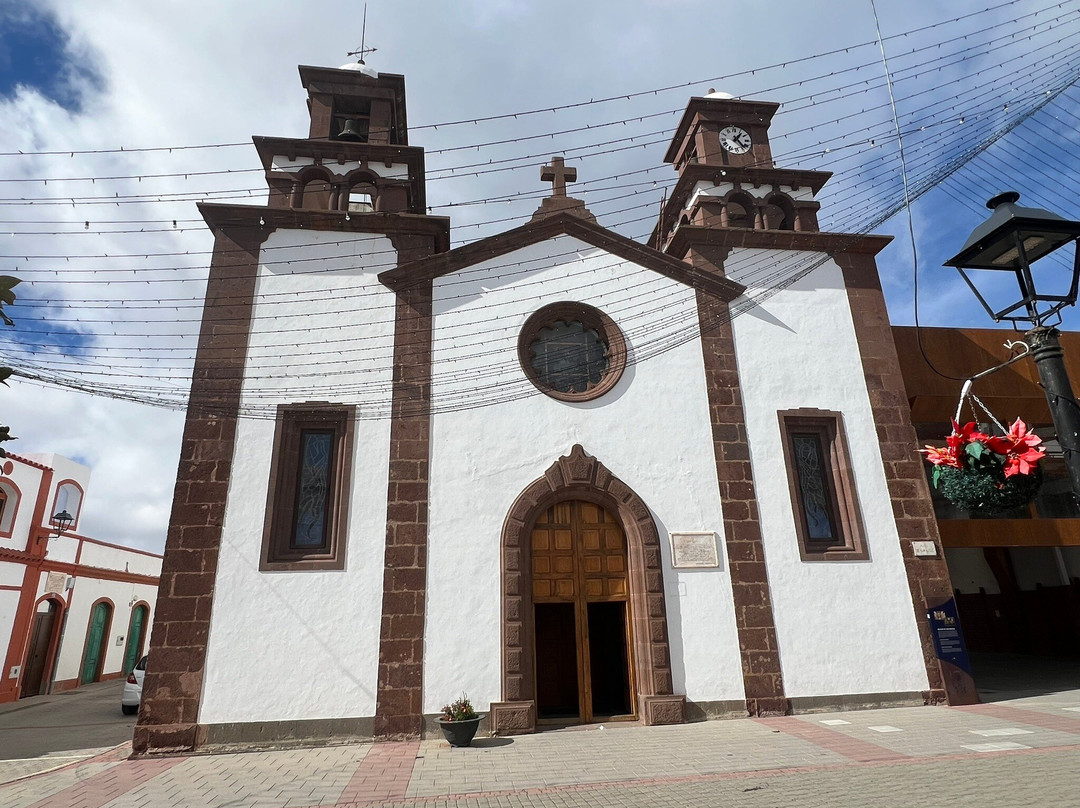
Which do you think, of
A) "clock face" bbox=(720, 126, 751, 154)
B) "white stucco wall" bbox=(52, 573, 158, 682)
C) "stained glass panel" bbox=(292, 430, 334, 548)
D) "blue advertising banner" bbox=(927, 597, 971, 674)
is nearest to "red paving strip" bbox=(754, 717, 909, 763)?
"blue advertising banner" bbox=(927, 597, 971, 674)

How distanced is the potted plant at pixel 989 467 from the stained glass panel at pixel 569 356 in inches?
285

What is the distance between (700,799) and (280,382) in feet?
26.8

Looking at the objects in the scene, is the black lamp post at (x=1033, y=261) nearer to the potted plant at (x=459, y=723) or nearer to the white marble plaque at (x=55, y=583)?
the potted plant at (x=459, y=723)

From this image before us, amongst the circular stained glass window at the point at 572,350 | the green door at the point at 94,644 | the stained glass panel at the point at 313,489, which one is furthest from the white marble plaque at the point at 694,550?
the green door at the point at 94,644

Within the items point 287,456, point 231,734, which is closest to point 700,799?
point 231,734

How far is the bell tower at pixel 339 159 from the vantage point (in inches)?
483

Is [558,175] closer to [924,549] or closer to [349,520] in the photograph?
[349,520]

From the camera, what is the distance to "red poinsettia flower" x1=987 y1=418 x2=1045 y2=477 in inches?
160

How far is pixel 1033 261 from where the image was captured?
4230 millimetres

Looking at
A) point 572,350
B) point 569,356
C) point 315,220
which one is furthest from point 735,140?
point 315,220

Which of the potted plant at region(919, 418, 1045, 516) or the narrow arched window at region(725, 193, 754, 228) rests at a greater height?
the narrow arched window at region(725, 193, 754, 228)

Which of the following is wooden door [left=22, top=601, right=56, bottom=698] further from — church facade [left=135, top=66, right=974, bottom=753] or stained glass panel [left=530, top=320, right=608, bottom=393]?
stained glass panel [left=530, top=320, right=608, bottom=393]

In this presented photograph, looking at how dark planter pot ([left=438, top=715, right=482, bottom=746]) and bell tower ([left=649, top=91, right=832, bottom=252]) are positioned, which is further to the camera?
bell tower ([left=649, top=91, right=832, bottom=252])

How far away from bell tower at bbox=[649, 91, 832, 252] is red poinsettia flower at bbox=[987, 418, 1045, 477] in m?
9.02
